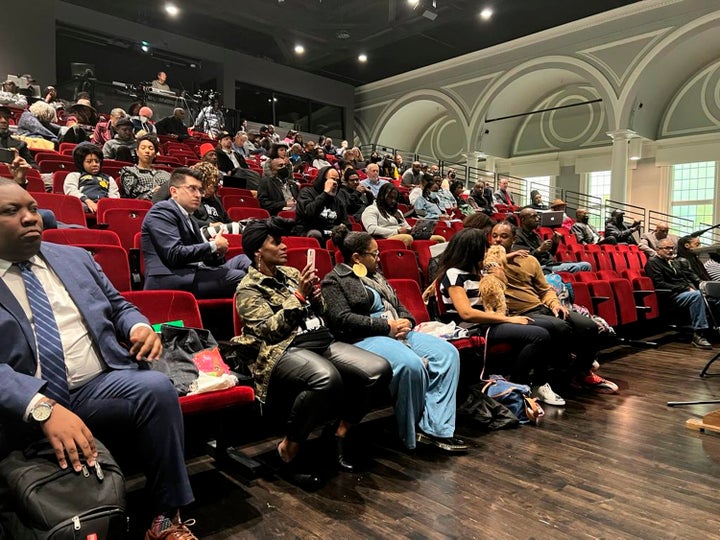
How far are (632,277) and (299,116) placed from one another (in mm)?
10244

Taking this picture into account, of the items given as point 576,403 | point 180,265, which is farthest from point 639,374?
point 180,265

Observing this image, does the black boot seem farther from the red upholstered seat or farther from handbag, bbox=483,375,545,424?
handbag, bbox=483,375,545,424

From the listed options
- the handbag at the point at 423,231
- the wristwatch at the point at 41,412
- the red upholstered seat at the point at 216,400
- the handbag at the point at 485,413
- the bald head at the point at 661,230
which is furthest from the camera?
the bald head at the point at 661,230

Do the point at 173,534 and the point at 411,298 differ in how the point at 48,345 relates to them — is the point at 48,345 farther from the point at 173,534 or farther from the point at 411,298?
the point at 411,298

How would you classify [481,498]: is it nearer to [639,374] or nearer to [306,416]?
[306,416]

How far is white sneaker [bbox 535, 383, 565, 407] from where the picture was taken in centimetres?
264

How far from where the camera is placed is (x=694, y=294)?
4527 mm

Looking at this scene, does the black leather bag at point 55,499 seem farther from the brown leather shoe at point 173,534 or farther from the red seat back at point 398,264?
the red seat back at point 398,264

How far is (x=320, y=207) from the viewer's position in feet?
12.0

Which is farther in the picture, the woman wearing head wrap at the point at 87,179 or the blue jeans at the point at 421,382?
the woman wearing head wrap at the point at 87,179

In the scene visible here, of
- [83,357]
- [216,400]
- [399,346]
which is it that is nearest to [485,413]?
[399,346]

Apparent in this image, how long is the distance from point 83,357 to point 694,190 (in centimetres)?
1183

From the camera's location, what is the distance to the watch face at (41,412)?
1056 mm

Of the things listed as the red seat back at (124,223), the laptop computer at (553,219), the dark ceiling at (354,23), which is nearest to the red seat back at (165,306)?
the red seat back at (124,223)
